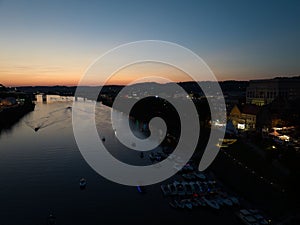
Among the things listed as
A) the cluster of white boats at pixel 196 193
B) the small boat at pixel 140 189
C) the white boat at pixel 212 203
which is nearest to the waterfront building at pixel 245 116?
the cluster of white boats at pixel 196 193

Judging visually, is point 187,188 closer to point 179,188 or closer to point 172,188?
point 179,188

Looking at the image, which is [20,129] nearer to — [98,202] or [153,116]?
[153,116]

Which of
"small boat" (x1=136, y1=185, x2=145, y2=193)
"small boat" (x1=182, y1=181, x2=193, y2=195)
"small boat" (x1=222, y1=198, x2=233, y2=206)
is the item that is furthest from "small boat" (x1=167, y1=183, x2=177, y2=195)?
"small boat" (x1=222, y1=198, x2=233, y2=206)

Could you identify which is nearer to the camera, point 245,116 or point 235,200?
point 235,200

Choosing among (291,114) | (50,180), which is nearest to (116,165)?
(50,180)

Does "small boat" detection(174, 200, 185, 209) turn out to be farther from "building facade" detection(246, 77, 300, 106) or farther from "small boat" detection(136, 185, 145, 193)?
"building facade" detection(246, 77, 300, 106)

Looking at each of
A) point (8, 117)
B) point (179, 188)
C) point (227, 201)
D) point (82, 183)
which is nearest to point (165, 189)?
point (179, 188)

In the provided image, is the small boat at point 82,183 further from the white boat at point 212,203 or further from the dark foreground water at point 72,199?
the white boat at point 212,203

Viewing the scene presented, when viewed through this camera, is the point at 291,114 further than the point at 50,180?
Yes
